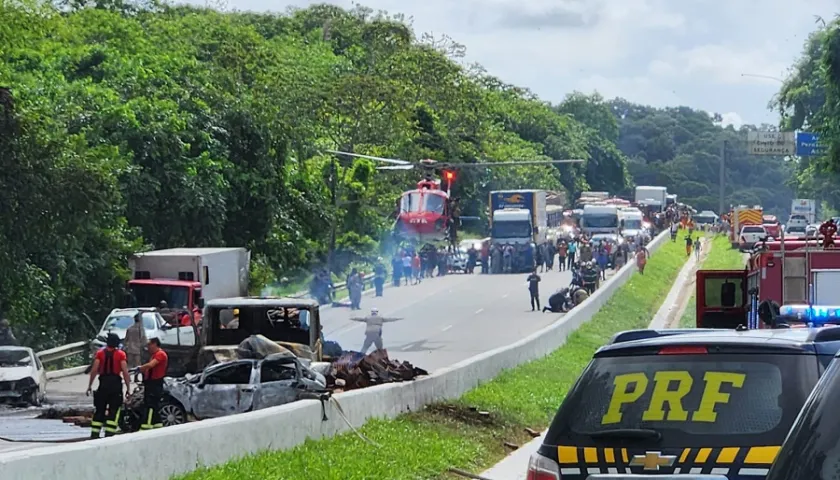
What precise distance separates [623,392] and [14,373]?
21.7 m

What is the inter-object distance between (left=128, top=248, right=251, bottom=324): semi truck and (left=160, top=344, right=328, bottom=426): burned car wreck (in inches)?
630

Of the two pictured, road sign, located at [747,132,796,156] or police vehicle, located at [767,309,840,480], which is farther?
road sign, located at [747,132,796,156]

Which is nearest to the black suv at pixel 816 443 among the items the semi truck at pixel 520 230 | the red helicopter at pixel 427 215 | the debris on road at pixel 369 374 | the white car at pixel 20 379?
the debris on road at pixel 369 374

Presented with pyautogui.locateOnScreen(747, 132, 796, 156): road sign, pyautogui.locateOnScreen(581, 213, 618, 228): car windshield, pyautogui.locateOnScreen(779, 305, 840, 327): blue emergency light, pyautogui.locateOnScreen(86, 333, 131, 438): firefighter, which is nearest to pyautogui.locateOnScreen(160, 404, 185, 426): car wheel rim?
pyautogui.locateOnScreen(86, 333, 131, 438): firefighter

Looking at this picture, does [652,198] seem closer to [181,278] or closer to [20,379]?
[181,278]

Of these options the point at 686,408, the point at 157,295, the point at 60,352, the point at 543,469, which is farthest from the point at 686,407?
the point at 157,295

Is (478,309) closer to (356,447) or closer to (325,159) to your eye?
(325,159)

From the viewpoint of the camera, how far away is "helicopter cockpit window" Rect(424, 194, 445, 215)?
194 ft

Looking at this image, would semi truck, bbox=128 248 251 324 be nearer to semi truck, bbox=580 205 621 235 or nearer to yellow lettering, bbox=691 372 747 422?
yellow lettering, bbox=691 372 747 422

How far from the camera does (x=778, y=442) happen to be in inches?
257

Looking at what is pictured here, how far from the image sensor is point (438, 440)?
1717 centimetres

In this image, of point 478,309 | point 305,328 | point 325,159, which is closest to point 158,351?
point 305,328

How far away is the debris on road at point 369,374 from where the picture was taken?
2044cm

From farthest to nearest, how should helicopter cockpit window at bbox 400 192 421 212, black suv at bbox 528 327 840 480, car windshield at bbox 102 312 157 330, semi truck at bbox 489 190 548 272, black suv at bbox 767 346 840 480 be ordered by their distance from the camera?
semi truck at bbox 489 190 548 272 → helicopter cockpit window at bbox 400 192 421 212 → car windshield at bbox 102 312 157 330 → black suv at bbox 528 327 840 480 → black suv at bbox 767 346 840 480
